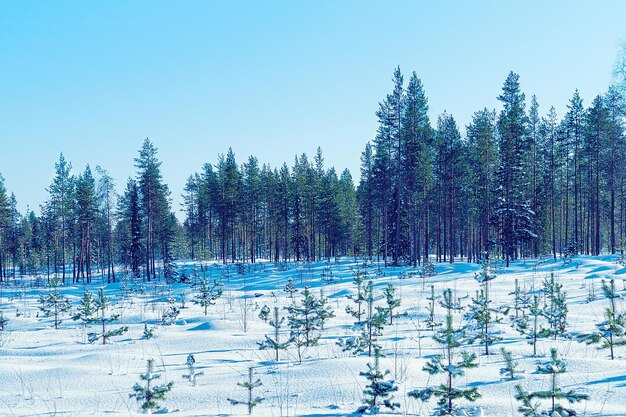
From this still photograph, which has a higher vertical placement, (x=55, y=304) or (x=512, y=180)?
(x=512, y=180)

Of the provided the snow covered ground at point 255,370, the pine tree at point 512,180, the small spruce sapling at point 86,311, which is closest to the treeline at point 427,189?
the pine tree at point 512,180

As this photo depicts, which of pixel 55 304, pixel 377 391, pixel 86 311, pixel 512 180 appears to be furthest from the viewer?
pixel 512 180

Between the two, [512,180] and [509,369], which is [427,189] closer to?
[512,180]

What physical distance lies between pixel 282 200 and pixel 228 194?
23.2ft

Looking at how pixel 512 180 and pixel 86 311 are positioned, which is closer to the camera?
pixel 86 311

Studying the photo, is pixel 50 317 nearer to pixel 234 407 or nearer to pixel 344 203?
pixel 234 407

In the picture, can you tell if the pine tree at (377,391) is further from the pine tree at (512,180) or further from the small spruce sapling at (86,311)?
the pine tree at (512,180)

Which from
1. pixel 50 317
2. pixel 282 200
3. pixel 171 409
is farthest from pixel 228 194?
pixel 171 409

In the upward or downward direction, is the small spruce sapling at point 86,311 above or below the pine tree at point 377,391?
below

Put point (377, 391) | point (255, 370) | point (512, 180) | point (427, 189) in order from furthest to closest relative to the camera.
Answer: point (427, 189) < point (512, 180) < point (255, 370) < point (377, 391)

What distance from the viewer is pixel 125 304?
19.9m

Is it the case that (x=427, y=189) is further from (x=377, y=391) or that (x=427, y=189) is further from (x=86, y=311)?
(x=377, y=391)

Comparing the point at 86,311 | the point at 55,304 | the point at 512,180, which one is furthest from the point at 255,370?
the point at 512,180

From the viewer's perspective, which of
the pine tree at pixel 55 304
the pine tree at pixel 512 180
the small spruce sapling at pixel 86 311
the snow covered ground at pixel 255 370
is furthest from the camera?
the pine tree at pixel 512 180
